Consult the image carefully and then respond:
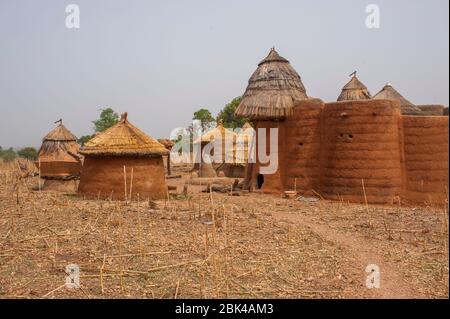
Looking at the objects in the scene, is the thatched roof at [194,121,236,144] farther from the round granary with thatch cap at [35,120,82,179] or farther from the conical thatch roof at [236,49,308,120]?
the conical thatch roof at [236,49,308,120]

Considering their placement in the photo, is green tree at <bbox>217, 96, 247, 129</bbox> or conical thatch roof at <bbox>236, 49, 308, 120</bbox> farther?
green tree at <bbox>217, 96, 247, 129</bbox>

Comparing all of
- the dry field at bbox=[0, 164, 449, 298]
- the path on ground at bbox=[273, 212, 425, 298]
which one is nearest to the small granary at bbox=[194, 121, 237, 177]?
the dry field at bbox=[0, 164, 449, 298]

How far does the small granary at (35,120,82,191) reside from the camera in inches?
650

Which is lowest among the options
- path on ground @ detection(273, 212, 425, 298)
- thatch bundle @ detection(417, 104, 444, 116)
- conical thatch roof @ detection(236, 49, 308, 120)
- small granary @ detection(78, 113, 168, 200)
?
path on ground @ detection(273, 212, 425, 298)

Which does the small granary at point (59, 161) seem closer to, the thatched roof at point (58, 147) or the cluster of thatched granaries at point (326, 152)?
the thatched roof at point (58, 147)

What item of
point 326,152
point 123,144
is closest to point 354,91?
point 326,152

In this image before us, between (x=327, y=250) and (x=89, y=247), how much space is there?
13.3ft

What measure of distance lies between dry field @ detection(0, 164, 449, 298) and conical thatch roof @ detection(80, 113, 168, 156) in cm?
215

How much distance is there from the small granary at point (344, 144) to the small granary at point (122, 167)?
13.5ft

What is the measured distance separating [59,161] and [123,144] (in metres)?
6.18

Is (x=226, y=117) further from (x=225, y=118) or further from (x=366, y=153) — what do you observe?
(x=366, y=153)

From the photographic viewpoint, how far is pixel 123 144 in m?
12.0

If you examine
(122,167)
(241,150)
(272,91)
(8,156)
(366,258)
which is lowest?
(366,258)

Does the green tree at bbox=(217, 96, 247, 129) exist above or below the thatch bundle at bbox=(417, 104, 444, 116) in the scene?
above
